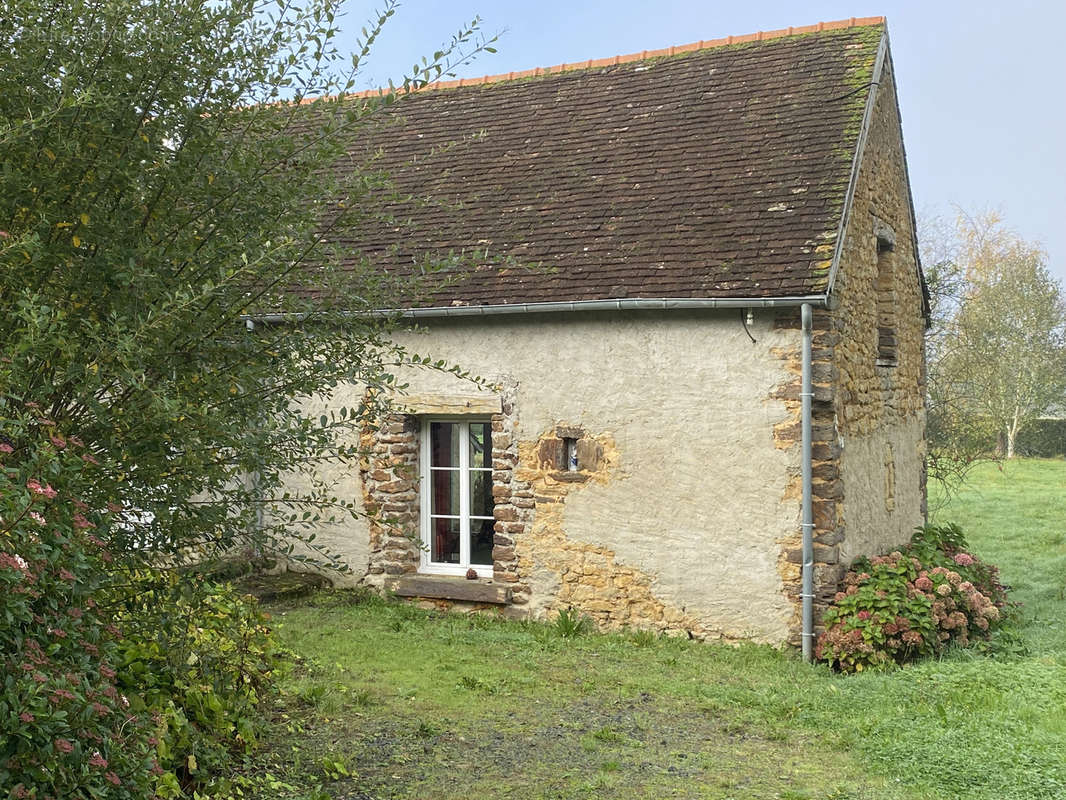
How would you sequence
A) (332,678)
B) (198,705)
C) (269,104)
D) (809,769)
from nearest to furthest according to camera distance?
(269,104) < (198,705) < (809,769) < (332,678)

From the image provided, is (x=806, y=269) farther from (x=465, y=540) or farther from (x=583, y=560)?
(x=465, y=540)

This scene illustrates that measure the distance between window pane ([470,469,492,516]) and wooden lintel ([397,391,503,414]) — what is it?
2.59 feet

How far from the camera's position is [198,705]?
17.1ft

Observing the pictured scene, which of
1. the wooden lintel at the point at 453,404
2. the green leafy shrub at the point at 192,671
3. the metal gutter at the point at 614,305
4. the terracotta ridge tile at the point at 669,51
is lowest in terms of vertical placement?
the green leafy shrub at the point at 192,671

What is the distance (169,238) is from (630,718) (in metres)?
A: 4.62

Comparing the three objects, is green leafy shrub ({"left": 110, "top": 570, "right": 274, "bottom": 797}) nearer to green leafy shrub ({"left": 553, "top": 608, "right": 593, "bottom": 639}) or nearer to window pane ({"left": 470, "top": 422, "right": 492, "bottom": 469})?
green leafy shrub ({"left": 553, "top": 608, "right": 593, "bottom": 639})

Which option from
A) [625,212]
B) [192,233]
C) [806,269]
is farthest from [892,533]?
[192,233]

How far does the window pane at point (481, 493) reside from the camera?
35.2 feet

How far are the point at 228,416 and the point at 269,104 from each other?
153cm

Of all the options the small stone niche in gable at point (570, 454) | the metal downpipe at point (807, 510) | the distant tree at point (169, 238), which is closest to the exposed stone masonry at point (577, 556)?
the small stone niche in gable at point (570, 454)

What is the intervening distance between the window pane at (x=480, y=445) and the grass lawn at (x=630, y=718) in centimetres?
160

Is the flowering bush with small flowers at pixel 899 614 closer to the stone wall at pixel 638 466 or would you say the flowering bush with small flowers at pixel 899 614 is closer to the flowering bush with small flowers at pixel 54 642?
the stone wall at pixel 638 466

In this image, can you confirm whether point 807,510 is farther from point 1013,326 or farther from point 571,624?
point 1013,326

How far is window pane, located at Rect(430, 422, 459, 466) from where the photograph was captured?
10828mm
